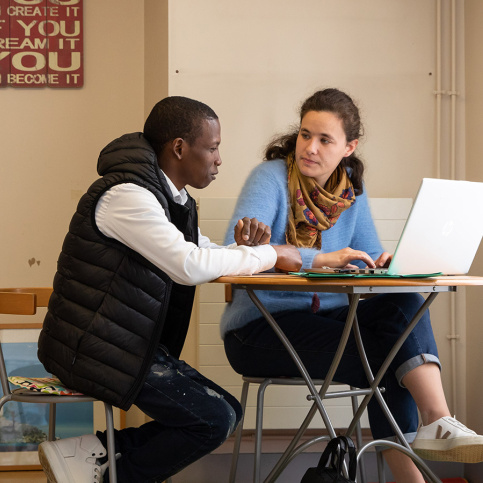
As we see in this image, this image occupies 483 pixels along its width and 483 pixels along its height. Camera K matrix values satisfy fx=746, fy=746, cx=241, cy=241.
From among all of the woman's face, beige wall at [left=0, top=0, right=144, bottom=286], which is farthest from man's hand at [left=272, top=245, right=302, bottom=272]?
beige wall at [left=0, top=0, right=144, bottom=286]

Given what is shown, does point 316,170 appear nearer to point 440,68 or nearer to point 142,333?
point 142,333

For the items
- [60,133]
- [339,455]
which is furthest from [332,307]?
[60,133]

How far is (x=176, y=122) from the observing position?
6.30 ft

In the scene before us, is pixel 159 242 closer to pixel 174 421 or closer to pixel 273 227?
pixel 174 421

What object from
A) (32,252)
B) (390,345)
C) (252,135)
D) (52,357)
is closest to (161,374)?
(52,357)

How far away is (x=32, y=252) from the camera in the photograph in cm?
347

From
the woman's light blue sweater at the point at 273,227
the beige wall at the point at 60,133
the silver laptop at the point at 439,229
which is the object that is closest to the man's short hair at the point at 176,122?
the woman's light blue sweater at the point at 273,227

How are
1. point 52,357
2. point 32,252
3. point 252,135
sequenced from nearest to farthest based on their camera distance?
1. point 52,357
2. point 252,135
3. point 32,252

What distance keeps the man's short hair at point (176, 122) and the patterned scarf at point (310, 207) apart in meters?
0.47

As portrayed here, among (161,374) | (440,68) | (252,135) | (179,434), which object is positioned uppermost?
(440,68)

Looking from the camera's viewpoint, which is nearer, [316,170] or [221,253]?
[221,253]

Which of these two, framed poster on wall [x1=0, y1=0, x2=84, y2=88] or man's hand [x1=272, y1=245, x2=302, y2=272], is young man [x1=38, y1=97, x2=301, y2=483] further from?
framed poster on wall [x1=0, y1=0, x2=84, y2=88]

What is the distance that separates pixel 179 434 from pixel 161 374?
0.15 metres

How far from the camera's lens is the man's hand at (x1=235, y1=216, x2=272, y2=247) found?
190 cm
